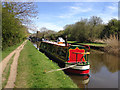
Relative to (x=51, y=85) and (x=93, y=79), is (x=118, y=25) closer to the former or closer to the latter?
(x=93, y=79)

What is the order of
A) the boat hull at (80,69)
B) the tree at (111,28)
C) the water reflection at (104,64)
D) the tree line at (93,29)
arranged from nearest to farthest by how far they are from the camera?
the boat hull at (80,69), the water reflection at (104,64), the tree at (111,28), the tree line at (93,29)

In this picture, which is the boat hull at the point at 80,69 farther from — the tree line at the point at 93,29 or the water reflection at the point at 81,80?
the tree line at the point at 93,29

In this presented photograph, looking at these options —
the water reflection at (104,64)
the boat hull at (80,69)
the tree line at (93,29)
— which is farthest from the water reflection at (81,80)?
the tree line at (93,29)

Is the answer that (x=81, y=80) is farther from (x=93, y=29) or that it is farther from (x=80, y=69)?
(x=93, y=29)

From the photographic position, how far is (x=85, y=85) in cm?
665

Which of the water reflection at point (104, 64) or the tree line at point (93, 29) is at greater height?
the tree line at point (93, 29)

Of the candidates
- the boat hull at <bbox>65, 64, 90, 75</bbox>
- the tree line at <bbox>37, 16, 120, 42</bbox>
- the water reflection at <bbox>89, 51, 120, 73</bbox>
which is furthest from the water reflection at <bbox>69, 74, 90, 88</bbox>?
the tree line at <bbox>37, 16, 120, 42</bbox>

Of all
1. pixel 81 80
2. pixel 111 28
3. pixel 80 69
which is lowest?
Answer: pixel 81 80

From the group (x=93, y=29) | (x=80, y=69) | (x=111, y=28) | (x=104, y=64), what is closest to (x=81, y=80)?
(x=80, y=69)

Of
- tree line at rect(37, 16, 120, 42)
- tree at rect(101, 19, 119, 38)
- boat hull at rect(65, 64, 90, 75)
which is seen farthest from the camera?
tree line at rect(37, 16, 120, 42)

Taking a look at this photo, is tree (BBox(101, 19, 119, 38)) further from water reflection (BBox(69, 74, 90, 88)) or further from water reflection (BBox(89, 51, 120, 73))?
water reflection (BBox(69, 74, 90, 88))

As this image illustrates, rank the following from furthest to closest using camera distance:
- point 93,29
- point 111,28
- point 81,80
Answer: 1. point 93,29
2. point 111,28
3. point 81,80

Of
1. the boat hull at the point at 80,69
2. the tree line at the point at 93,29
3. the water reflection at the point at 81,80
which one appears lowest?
the water reflection at the point at 81,80

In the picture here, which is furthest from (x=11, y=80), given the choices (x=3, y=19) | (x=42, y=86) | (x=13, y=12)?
(x=13, y=12)
